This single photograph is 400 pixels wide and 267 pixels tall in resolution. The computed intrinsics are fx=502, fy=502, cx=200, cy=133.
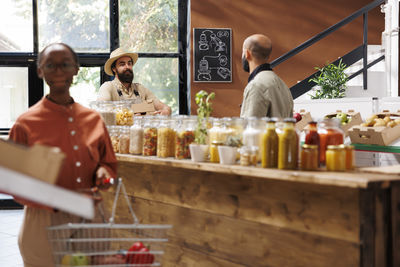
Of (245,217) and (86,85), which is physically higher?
(86,85)

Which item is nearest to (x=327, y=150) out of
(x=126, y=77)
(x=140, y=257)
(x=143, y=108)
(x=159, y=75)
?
(x=140, y=257)

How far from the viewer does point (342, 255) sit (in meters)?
2.21

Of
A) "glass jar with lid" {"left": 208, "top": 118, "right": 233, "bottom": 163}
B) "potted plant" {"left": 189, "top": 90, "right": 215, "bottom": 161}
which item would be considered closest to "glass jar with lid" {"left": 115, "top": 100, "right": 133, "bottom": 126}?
"potted plant" {"left": 189, "top": 90, "right": 215, "bottom": 161}

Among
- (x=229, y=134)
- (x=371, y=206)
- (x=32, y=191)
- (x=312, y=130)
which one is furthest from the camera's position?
(x=229, y=134)

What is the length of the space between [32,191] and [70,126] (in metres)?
0.68

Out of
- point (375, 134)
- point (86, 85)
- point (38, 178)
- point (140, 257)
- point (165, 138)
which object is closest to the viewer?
point (38, 178)

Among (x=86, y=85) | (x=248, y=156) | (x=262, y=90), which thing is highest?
(x=86, y=85)

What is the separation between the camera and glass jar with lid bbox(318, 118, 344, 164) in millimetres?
2488

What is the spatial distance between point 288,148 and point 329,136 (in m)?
0.27

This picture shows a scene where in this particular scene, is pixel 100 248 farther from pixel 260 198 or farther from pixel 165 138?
pixel 165 138

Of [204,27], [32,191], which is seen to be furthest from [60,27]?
[32,191]

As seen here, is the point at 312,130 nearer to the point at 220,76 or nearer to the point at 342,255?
the point at 342,255

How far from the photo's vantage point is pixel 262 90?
342 cm

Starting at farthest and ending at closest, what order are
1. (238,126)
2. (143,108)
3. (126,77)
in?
(126,77) < (143,108) < (238,126)
